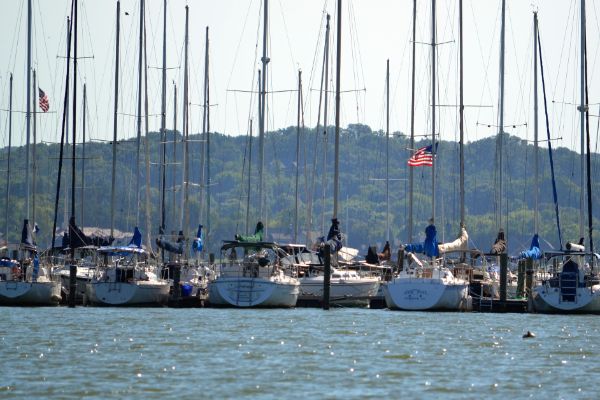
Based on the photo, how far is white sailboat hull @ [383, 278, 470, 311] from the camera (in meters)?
60.1

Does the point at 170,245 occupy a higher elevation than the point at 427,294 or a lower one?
higher

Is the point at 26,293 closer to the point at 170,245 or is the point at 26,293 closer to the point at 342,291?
the point at 170,245

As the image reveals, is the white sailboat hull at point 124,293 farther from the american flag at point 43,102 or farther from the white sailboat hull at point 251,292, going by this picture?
the american flag at point 43,102

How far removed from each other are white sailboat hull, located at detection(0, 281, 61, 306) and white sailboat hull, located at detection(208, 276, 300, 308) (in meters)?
7.24

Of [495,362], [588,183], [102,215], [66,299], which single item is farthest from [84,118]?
[102,215]

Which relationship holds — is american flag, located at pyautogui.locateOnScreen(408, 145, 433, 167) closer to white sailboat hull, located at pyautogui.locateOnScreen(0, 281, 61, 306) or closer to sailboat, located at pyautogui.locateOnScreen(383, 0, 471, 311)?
sailboat, located at pyautogui.locateOnScreen(383, 0, 471, 311)

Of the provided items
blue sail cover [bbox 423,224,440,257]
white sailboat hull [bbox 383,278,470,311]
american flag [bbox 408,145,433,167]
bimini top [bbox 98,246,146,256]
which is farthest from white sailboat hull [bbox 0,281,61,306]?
american flag [bbox 408,145,433,167]

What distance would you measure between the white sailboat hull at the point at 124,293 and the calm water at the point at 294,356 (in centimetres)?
484

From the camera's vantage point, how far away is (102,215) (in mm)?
188625

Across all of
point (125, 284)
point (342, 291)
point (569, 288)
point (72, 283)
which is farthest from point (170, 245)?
point (569, 288)

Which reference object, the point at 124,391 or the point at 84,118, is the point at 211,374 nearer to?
the point at 124,391

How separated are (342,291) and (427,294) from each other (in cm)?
739

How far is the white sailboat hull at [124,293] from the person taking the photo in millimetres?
→ 63438

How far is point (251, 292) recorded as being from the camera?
6100cm
